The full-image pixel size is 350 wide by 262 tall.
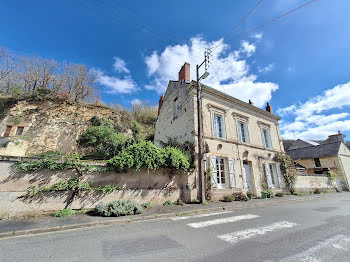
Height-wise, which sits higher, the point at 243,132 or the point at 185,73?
the point at 185,73

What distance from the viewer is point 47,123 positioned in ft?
55.4

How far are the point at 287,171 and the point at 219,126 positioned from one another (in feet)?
23.0

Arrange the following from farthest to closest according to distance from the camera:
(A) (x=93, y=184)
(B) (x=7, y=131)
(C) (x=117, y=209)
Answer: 1. (B) (x=7, y=131)
2. (A) (x=93, y=184)
3. (C) (x=117, y=209)

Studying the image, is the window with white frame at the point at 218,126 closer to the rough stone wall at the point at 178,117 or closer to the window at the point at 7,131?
the rough stone wall at the point at 178,117

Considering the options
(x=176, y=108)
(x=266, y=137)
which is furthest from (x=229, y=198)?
(x=266, y=137)

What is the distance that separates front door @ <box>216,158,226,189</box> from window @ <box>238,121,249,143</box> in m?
2.78

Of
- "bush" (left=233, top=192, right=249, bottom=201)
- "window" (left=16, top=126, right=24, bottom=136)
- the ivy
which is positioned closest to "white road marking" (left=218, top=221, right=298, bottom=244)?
"bush" (left=233, top=192, right=249, bottom=201)

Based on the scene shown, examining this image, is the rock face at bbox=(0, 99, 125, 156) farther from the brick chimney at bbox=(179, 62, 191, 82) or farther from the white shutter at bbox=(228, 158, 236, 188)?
the white shutter at bbox=(228, 158, 236, 188)

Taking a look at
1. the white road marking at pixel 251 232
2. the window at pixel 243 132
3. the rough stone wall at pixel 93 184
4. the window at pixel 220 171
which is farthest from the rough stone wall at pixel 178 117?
the white road marking at pixel 251 232

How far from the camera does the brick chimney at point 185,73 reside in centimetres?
1191

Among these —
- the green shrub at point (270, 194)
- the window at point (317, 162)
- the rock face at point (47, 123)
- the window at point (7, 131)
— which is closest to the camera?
the green shrub at point (270, 194)

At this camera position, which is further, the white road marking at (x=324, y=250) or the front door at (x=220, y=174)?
the front door at (x=220, y=174)

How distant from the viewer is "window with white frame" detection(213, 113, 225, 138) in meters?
10.5

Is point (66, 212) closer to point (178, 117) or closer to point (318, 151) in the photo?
point (178, 117)
